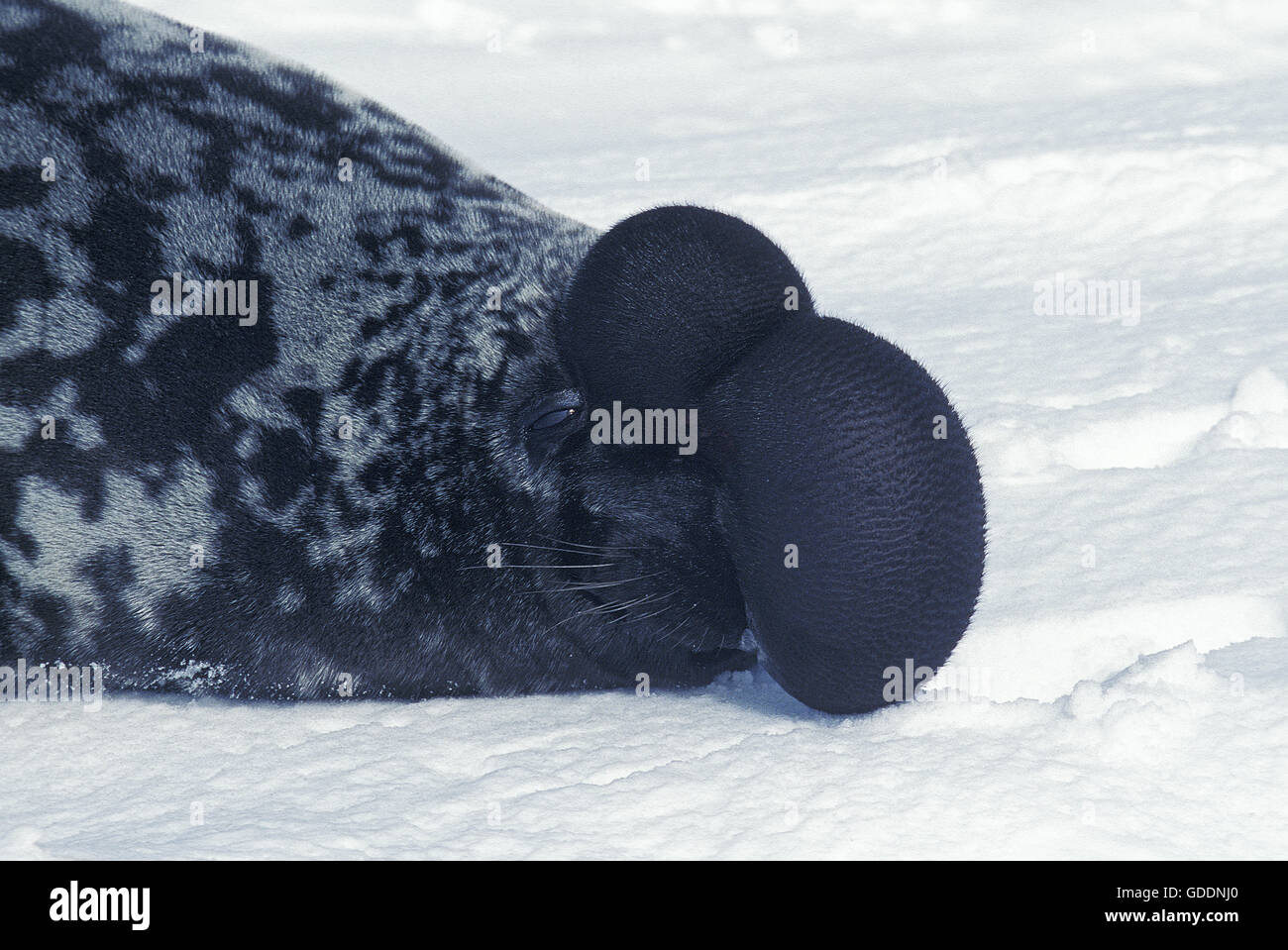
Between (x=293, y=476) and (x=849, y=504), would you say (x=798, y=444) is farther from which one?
(x=293, y=476)

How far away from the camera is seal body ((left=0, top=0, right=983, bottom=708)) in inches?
99.9

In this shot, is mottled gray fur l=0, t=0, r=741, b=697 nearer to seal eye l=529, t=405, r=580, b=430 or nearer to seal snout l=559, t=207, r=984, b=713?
seal eye l=529, t=405, r=580, b=430

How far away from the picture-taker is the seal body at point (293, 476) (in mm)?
2537

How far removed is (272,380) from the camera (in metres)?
2.58

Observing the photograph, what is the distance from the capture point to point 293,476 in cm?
256

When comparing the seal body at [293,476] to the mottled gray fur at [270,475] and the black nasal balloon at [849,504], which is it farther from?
the black nasal balloon at [849,504]

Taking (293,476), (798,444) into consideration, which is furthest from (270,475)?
(798,444)

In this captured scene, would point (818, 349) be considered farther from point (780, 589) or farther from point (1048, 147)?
point (1048, 147)

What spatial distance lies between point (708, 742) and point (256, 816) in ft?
2.25

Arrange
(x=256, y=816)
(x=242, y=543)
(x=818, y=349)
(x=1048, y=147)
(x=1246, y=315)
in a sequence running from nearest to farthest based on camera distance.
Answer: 1. (x=256, y=816)
2. (x=818, y=349)
3. (x=242, y=543)
4. (x=1246, y=315)
5. (x=1048, y=147)

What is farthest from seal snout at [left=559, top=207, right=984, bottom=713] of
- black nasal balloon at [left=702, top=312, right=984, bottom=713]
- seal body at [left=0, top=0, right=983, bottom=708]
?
seal body at [left=0, top=0, right=983, bottom=708]

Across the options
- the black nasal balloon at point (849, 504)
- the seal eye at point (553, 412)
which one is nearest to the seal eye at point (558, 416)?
the seal eye at point (553, 412)

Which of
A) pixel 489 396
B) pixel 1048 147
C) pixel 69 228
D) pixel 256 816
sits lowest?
pixel 256 816

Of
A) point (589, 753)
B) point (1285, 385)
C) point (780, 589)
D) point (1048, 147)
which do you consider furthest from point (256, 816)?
point (1048, 147)
